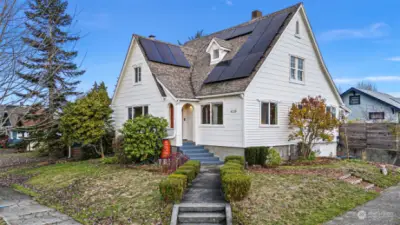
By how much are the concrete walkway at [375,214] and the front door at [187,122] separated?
1023 cm

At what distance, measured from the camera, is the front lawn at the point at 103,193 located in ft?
24.6

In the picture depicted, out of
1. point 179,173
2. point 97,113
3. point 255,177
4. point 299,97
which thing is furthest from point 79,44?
point 299,97

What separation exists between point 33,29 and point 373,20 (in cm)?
2436

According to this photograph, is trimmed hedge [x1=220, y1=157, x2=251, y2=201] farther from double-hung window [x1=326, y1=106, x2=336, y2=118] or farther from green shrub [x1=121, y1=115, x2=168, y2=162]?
double-hung window [x1=326, y1=106, x2=336, y2=118]

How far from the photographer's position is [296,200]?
7.90m

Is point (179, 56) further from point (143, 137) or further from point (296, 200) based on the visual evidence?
point (296, 200)

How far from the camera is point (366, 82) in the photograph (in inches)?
2222

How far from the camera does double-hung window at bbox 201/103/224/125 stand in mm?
14883

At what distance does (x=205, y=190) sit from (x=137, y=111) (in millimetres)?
10738

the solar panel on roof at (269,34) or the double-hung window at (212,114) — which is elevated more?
the solar panel on roof at (269,34)

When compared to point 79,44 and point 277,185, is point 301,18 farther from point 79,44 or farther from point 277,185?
point 79,44

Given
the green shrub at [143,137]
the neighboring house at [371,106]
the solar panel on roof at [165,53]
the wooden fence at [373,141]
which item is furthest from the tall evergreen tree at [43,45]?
the neighboring house at [371,106]

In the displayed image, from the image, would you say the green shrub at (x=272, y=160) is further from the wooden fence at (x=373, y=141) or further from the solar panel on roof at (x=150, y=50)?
the solar panel on roof at (x=150, y=50)

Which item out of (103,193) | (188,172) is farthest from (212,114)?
(103,193)
